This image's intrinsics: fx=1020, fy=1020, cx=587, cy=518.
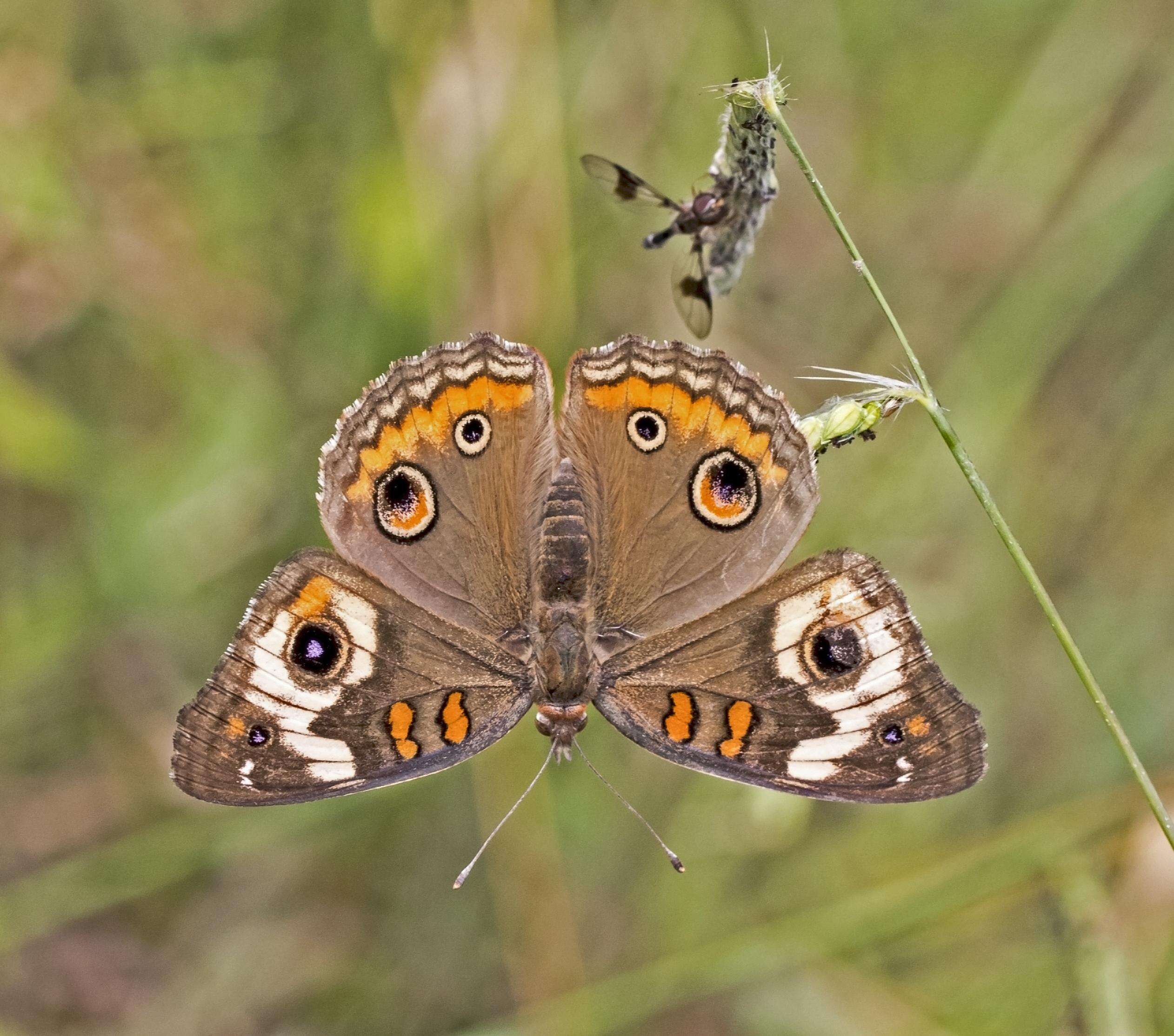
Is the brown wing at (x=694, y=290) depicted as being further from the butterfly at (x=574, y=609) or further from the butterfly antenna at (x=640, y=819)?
the butterfly antenna at (x=640, y=819)

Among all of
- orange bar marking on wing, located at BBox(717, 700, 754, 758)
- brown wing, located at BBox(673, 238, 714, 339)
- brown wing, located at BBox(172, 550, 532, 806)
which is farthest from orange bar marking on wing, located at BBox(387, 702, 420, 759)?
brown wing, located at BBox(673, 238, 714, 339)

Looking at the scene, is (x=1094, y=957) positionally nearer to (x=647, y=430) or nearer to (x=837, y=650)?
(x=837, y=650)

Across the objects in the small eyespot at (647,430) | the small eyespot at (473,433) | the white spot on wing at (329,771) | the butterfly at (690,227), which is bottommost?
the white spot on wing at (329,771)

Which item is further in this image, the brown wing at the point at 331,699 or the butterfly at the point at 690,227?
the butterfly at the point at 690,227

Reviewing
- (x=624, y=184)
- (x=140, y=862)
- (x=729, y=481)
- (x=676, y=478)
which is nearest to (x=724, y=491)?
(x=729, y=481)

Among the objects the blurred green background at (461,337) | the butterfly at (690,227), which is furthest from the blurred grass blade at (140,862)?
the butterfly at (690,227)

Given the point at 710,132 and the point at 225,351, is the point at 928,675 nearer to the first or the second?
the point at 710,132

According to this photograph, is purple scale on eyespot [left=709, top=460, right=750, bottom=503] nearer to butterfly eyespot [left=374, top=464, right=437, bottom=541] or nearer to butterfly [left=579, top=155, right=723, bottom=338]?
butterfly [left=579, top=155, right=723, bottom=338]

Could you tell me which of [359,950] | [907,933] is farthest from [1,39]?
[907,933]
